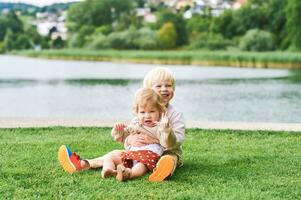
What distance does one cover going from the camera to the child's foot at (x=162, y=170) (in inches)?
165

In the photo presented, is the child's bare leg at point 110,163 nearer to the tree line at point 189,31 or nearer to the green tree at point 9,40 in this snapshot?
the tree line at point 189,31

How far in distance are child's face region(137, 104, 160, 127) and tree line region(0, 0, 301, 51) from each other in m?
35.3

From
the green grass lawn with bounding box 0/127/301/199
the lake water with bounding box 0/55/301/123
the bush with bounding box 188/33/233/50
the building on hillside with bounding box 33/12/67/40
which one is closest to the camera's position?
the green grass lawn with bounding box 0/127/301/199

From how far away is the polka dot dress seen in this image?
4.41 meters

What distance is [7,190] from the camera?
4.00 meters

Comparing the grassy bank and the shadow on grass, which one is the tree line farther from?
the shadow on grass

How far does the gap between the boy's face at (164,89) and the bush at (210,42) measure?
40.7m

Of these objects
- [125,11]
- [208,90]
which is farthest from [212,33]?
[208,90]

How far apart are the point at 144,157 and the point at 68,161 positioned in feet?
1.58

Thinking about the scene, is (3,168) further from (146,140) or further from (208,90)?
(208,90)

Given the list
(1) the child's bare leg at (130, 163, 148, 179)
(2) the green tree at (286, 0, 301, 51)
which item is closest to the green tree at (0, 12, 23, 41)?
(2) the green tree at (286, 0, 301, 51)

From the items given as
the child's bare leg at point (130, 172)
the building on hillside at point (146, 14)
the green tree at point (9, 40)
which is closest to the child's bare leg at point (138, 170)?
the child's bare leg at point (130, 172)

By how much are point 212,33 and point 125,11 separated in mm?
14354

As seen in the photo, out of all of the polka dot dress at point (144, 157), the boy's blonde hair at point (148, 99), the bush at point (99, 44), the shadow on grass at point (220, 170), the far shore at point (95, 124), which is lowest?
the bush at point (99, 44)
